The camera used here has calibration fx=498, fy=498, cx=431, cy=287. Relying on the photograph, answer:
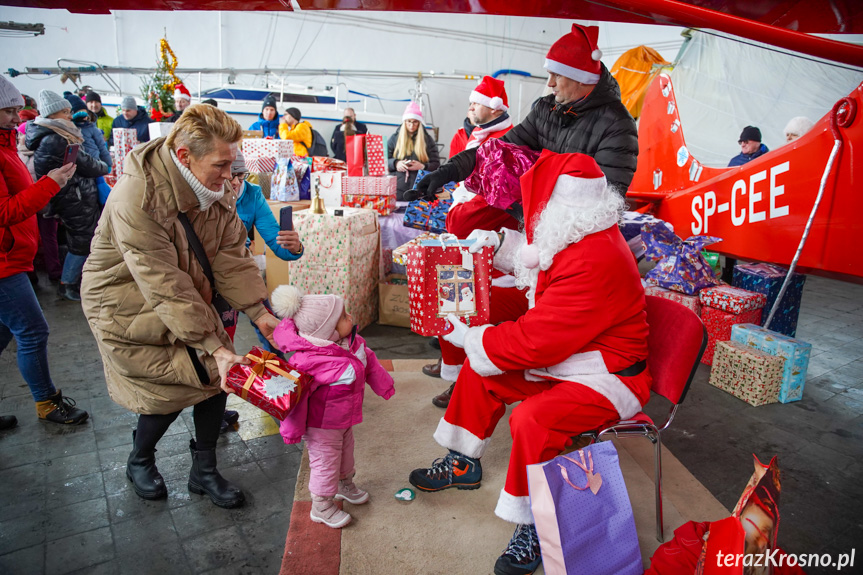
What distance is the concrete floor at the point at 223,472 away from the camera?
197 centimetres

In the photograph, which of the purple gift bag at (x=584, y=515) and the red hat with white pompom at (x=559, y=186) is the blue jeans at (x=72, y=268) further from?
the purple gift bag at (x=584, y=515)

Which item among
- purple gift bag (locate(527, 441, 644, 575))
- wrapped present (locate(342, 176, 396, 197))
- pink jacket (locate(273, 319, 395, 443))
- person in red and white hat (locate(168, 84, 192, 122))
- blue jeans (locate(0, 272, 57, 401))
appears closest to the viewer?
purple gift bag (locate(527, 441, 644, 575))

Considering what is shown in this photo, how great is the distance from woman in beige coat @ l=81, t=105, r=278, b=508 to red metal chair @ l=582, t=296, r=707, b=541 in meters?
1.53

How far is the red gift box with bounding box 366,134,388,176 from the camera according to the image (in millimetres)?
4566

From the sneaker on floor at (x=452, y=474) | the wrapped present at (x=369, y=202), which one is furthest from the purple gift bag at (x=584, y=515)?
the wrapped present at (x=369, y=202)

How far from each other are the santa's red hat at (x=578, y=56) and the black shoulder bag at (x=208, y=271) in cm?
187

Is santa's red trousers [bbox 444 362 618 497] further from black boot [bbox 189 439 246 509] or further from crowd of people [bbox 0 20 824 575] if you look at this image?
black boot [bbox 189 439 246 509]

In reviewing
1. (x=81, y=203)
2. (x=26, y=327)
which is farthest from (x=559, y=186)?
(x=81, y=203)

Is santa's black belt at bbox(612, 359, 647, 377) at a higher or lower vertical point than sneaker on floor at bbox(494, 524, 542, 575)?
higher

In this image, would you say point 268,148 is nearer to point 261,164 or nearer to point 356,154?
point 261,164

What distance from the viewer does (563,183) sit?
1876 mm

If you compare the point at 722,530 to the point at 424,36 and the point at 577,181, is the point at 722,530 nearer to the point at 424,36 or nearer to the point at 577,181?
the point at 577,181

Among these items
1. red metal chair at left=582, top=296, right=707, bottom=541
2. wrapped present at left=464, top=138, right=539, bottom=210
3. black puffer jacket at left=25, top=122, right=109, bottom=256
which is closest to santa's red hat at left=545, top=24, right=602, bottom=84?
wrapped present at left=464, top=138, right=539, bottom=210

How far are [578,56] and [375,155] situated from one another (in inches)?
97.9
